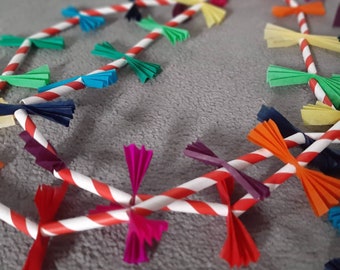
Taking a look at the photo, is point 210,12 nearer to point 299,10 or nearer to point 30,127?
point 299,10

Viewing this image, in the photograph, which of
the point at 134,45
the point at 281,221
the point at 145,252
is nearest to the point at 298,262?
the point at 281,221

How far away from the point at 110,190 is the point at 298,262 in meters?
0.22

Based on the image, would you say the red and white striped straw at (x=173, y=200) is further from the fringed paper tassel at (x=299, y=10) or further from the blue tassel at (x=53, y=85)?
the fringed paper tassel at (x=299, y=10)

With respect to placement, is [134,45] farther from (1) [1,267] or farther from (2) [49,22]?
(1) [1,267]

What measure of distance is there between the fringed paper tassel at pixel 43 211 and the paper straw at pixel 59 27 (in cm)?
24

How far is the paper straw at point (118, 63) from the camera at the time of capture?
60 cm

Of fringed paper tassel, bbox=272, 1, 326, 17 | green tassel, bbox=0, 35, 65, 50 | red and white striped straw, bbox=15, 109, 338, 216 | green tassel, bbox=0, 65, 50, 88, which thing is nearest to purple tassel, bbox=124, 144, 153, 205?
red and white striped straw, bbox=15, 109, 338, 216

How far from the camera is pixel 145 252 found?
1.50ft

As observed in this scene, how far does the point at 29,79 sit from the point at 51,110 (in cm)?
12

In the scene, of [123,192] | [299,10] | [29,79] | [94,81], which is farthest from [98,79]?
[299,10]

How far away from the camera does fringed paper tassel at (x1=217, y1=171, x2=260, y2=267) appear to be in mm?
434

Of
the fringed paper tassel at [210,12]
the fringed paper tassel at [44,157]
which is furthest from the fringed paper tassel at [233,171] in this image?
the fringed paper tassel at [210,12]

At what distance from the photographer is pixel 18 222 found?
470mm

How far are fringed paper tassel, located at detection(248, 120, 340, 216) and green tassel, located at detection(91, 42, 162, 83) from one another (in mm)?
227
